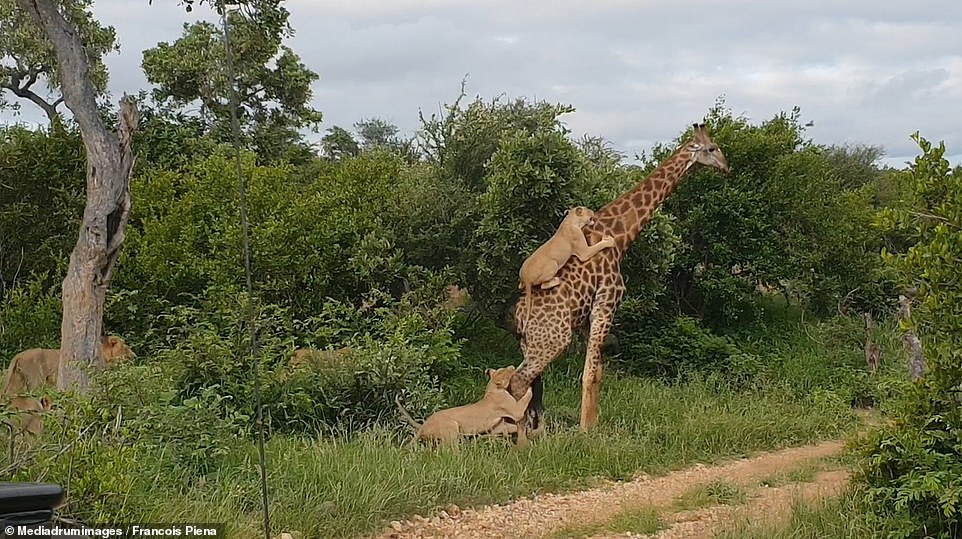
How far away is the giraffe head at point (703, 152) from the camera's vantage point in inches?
350

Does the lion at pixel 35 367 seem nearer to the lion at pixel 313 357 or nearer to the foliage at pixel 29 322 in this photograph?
the lion at pixel 313 357

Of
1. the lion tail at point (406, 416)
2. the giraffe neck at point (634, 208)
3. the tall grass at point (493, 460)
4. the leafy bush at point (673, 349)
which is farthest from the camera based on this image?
the leafy bush at point (673, 349)

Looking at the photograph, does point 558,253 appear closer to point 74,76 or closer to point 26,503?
point 74,76

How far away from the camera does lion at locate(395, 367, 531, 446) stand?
23.2 ft

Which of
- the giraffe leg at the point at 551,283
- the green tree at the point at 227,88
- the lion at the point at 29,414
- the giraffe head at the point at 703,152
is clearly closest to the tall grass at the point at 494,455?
the lion at the point at 29,414

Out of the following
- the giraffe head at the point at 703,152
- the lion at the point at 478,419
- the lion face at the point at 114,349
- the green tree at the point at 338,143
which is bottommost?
the lion at the point at 478,419

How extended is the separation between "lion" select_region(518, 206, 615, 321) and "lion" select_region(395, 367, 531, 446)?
3.22 ft

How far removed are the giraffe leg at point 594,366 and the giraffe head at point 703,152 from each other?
1.73 metres

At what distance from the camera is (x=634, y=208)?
8.59m

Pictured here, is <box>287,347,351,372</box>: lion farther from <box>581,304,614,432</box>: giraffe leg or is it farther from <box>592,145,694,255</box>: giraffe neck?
<box>592,145,694,255</box>: giraffe neck

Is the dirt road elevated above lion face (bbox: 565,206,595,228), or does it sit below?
below

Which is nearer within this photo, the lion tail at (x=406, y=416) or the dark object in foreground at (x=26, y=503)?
the dark object in foreground at (x=26, y=503)

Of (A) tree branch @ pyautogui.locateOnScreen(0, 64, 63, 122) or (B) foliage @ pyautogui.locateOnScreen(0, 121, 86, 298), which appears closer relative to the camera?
(B) foliage @ pyautogui.locateOnScreen(0, 121, 86, 298)

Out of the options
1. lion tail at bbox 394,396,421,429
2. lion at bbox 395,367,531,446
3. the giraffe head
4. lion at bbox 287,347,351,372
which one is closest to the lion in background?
lion at bbox 287,347,351,372
